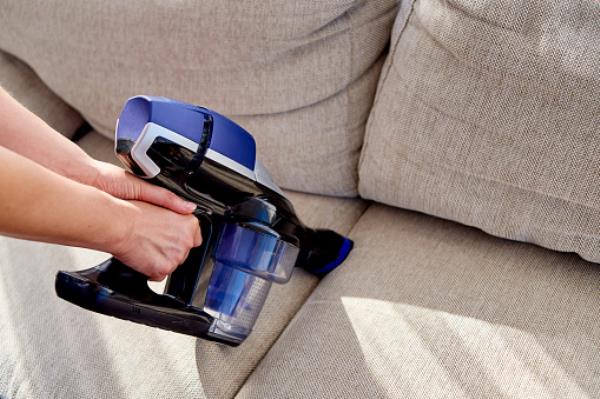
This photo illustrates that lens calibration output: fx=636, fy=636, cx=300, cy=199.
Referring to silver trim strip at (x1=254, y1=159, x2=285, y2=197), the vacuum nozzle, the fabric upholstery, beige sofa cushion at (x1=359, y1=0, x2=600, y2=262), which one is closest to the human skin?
silver trim strip at (x1=254, y1=159, x2=285, y2=197)

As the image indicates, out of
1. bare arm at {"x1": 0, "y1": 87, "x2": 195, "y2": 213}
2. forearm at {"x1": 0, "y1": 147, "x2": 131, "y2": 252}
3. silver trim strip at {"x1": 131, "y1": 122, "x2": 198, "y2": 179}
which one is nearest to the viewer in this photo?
forearm at {"x1": 0, "y1": 147, "x2": 131, "y2": 252}

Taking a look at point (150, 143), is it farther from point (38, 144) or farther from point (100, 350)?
point (100, 350)

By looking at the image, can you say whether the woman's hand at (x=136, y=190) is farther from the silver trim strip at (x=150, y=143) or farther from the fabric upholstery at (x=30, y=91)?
the fabric upholstery at (x=30, y=91)

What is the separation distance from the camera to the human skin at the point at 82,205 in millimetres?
796

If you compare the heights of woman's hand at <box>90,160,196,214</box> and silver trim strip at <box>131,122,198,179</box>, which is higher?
silver trim strip at <box>131,122,198,179</box>

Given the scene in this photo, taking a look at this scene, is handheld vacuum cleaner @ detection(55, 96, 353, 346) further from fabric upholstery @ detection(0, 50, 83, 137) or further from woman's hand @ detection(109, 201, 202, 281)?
fabric upholstery @ detection(0, 50, 83, 137)

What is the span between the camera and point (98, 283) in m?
0.91

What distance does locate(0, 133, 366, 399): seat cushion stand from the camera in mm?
1037

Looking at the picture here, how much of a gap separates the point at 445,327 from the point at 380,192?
12.2 inches

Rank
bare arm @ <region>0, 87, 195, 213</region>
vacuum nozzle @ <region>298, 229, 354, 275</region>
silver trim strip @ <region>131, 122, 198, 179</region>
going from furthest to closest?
vacuum nozzle @ <region>298, 229, 354, 275</region>, bare arm @ <region>0, 87, 195, 213</region>, silver trim strip @ <region>131, 122, 198, 179</region>

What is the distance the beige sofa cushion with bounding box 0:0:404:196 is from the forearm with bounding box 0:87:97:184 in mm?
326

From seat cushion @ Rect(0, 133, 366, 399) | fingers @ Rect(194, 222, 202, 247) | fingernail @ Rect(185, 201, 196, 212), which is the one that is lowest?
seat cushion @ Rect(0, 133, 366, 399)

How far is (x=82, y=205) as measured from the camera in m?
0.86

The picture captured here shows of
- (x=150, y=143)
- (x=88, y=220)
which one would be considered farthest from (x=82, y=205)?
(x=150, y=143)
